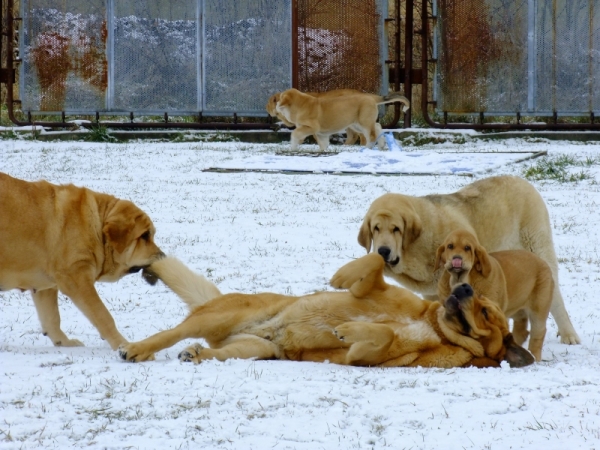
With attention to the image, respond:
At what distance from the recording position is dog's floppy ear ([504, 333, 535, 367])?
16.8 ft

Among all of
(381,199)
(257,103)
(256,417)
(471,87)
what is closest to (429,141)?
(471,87)

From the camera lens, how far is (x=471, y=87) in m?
19.6

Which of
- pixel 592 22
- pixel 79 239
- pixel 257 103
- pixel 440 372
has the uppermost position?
pixel 592 22

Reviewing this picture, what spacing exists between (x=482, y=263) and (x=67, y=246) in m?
2.57

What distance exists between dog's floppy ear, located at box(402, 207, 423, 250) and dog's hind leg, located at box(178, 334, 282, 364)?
1.69 meters

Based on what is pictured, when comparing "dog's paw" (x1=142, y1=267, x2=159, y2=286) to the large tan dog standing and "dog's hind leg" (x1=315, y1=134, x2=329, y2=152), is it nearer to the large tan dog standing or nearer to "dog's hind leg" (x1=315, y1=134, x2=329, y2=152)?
the large tan dog standing

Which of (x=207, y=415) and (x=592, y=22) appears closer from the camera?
(x=207, y=415)

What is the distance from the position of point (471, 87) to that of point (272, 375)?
51.9ft

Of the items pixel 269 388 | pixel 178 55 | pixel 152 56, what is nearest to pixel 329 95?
pixel 178 55

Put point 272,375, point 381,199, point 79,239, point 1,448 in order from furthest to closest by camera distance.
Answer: point 381,199 < point 79,239 < point 272,375 < point 1,448

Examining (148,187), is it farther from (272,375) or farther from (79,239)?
(272,375)

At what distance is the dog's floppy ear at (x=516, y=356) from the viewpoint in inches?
201

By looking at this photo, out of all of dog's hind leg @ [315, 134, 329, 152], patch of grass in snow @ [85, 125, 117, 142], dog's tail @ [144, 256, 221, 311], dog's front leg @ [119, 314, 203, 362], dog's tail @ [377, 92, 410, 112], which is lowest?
dog's front leg @ [119, 314, 203, 362]

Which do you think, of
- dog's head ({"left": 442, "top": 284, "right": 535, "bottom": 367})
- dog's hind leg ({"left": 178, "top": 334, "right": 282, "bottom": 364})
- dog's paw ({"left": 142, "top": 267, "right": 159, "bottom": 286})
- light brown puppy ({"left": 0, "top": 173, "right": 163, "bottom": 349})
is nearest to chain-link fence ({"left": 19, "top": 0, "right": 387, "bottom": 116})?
dog's paw ({"left": 142, "top": 267, "right": 159, "bottom": 286})
